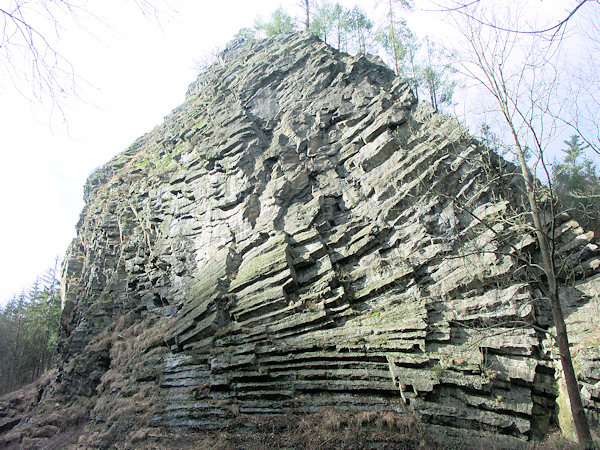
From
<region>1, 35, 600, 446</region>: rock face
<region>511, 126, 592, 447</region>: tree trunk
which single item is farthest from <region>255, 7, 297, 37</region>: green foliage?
<region>511, 126, 592, 447</region>: tree trunk

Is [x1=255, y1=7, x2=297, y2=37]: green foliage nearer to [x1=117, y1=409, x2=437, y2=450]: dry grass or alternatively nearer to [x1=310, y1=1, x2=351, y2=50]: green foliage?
[x1=310, y1=1, x2=351, y2=50]: green foliage

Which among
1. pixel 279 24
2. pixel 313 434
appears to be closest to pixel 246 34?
pixel 279 24

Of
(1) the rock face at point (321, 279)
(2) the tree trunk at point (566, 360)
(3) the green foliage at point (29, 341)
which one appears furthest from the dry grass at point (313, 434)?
(3) the green foliage at point (29, 341)

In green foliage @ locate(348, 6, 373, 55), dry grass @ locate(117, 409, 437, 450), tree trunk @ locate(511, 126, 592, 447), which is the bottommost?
dry grass @ locate(117, 409, 437, 450)

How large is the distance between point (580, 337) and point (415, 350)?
402 cm

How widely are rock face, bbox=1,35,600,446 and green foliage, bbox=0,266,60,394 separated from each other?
1256cm

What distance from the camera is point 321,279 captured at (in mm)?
11953

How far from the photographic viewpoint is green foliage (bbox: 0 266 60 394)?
30.5 m

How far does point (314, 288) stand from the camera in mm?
11773

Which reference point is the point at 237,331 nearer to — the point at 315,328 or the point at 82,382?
the point at 315,328

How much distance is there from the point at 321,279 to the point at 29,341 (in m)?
34.9

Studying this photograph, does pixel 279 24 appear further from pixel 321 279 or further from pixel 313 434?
pixel 313 434

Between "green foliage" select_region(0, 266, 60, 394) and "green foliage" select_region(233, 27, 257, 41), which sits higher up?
"green foliage" select_region(233, 27, 257, 41)

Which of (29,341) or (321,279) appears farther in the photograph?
(29,341)
